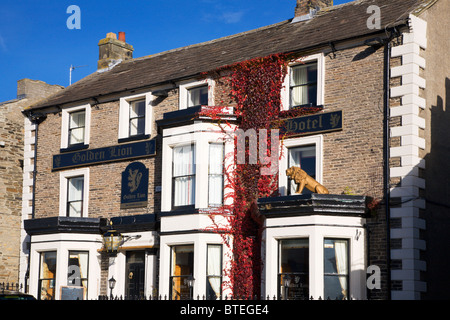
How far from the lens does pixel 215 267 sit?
848 inches

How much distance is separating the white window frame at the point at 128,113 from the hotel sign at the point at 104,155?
1.39 ft

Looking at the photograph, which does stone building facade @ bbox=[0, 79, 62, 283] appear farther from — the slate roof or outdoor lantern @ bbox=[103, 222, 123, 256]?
outdoor lantern @ bbox=[103, 222, 123, 256]

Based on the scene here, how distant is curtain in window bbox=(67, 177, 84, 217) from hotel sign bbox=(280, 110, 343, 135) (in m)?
8.59

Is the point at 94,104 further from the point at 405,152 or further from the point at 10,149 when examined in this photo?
the point at 405,152

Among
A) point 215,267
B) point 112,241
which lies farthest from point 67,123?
point 215,267

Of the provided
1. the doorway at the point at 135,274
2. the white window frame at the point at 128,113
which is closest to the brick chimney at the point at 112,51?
the white window frame at the point at 128,113

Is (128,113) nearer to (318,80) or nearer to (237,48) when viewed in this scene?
(237,48)

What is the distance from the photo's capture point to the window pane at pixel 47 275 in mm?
24547

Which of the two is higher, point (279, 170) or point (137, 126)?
point (137, 126)

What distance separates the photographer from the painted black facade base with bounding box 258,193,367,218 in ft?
61.3

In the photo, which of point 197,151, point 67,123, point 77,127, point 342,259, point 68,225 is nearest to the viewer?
point 342,259

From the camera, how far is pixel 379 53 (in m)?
19.6

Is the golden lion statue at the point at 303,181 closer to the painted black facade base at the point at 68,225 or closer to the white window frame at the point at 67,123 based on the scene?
the painted black facade base at the point at 68,225

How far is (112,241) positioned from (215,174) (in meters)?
4.45
